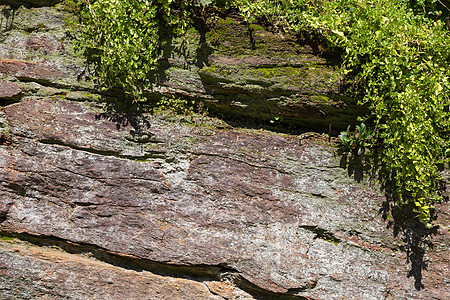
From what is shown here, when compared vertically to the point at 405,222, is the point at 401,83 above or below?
above

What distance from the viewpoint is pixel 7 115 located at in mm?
3594

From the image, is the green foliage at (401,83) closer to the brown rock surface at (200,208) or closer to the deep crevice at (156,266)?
the brown rock surface at (200,208)

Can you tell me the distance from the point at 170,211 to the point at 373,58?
246 centimetres

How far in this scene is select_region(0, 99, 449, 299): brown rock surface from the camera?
352 centimetres

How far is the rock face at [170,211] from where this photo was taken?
11.5ft

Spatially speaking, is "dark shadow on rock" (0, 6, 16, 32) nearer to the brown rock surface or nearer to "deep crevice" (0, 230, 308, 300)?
the brown rock surface

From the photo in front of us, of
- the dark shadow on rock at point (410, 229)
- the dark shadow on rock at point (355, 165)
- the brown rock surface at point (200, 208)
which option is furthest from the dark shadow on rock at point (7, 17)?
the dark shadow on rock at point (410, 229)

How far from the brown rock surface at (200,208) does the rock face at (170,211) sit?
0.03ft

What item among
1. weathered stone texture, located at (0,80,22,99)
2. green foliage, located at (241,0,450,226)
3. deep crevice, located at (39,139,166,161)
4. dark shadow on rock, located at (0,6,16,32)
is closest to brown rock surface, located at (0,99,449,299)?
deep crevice, located at (39,139,166,161)

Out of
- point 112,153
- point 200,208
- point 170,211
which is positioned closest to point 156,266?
point 170,211

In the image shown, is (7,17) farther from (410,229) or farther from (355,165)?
(410,229)

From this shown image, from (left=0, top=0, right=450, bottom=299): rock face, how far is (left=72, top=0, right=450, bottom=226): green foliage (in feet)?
1.02

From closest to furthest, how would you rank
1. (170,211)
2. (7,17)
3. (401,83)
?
1. (401,83)
2. (170,211)
3. (7,17)

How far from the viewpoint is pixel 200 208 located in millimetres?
3617
